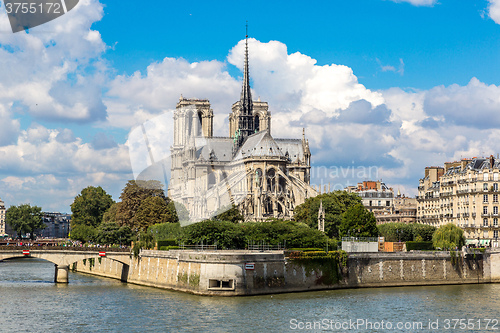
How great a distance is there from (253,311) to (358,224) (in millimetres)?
33308

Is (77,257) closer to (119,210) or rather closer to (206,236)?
(206,236)

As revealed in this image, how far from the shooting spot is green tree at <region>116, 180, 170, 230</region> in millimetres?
95188

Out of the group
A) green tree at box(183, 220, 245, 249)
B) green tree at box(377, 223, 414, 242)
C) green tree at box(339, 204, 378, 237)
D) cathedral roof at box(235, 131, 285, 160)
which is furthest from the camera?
cathedral roof at box(235, 131, 285, 160)

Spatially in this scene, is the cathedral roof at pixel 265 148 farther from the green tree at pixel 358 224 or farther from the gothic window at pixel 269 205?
the green tree at pixel 358 224

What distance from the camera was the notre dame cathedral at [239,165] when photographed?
352 feet

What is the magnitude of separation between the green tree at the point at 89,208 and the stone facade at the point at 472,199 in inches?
2201

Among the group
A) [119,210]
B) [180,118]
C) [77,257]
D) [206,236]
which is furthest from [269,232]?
[180,118]

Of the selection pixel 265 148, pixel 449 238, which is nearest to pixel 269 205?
pixel 265 148

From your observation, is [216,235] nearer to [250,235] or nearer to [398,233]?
[250,235]

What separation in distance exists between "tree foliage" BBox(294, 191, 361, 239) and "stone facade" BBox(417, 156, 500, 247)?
10.9 meters

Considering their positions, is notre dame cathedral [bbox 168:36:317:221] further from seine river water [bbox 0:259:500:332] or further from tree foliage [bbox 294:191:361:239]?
seine river water [bbox 0:259:500:332]

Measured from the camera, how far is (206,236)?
205 ft

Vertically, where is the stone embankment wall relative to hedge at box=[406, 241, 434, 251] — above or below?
below

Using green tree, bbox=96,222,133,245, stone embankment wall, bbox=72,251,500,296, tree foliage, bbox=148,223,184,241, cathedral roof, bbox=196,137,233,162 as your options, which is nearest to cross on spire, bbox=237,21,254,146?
cathedral roof, bbox=196,137,233,162
